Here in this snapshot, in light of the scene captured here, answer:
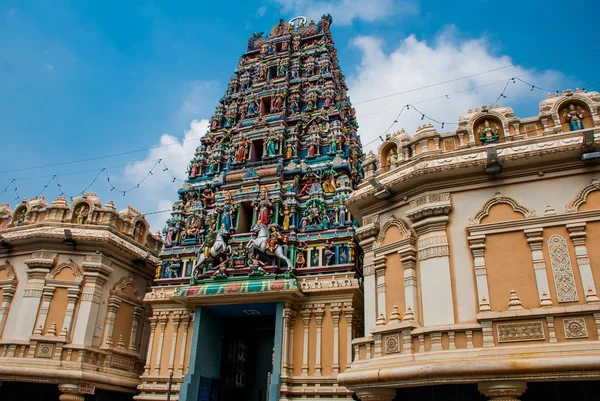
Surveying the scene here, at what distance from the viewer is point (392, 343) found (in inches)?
605

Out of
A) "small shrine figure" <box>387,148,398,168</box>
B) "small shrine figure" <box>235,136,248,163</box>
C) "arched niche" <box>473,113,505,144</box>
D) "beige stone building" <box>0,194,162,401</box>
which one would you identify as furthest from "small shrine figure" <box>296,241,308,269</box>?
"arched niche" <box>473,113,505,144</box>

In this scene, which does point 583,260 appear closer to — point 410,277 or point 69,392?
point 410,277

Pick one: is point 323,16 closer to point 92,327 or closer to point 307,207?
point 307,207

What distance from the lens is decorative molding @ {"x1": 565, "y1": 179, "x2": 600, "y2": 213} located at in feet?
47.5

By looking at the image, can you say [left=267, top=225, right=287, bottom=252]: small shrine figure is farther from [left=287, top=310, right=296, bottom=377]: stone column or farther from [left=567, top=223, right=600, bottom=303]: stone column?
[left=567, top=223, right=600, bottom=303]: stone column

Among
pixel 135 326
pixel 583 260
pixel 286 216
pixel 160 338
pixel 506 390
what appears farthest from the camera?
pixel 135 326

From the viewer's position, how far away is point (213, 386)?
22.8m

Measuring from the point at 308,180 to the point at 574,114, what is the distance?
1330cm

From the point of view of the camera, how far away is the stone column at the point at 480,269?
14.3 m

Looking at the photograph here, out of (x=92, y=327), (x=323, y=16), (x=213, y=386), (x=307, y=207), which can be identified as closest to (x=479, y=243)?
(x=307, y=207)

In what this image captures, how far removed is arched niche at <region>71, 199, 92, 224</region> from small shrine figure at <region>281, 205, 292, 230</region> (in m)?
10.0

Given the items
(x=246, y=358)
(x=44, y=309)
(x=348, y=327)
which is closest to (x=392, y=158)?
(x=348, y=327)

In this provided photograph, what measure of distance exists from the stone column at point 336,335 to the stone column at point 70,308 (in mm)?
12160

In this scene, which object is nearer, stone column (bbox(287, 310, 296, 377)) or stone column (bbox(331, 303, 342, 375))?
stone column (bbox(331, 303, 342, 375))
